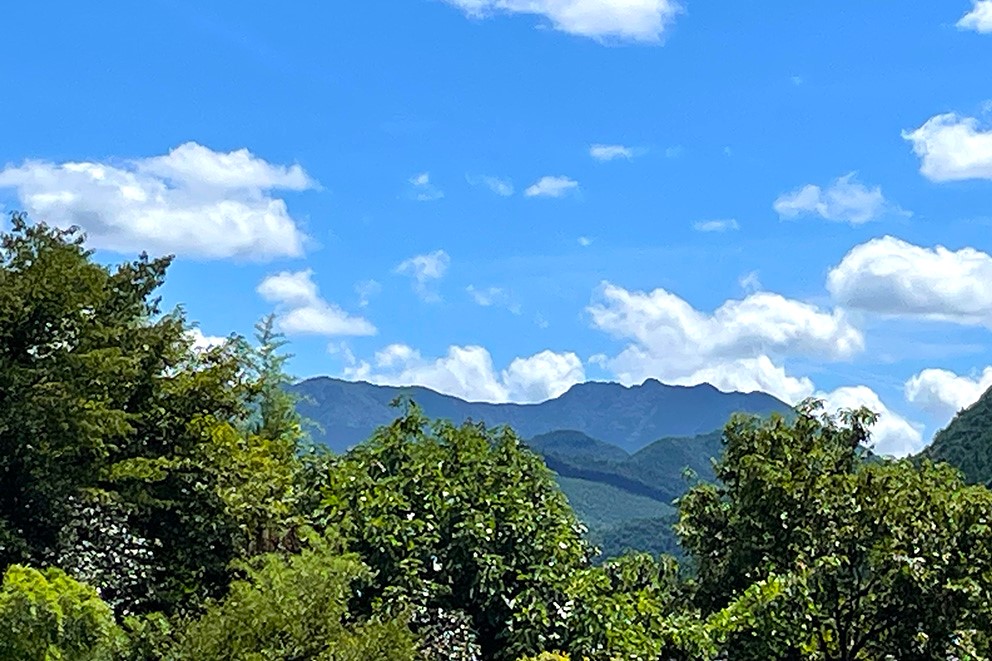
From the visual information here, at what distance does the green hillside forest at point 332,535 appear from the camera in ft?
31.0

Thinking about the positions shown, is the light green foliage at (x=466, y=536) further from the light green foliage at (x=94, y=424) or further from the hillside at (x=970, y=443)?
the hillside at (x=970, y=443)

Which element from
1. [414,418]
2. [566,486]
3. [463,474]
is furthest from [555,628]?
[566,486]

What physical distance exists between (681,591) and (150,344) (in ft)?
30.5

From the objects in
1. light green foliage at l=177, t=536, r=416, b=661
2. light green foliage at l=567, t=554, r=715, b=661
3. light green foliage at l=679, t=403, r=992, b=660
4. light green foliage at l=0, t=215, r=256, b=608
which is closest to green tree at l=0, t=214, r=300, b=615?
light green foliage at l=0, t=215, r=256, b=608

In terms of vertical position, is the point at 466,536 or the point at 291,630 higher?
the point at 466,536

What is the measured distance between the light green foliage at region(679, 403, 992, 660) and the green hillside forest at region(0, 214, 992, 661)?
0.10 feet

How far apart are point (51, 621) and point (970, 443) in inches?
1831

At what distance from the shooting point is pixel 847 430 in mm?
15836

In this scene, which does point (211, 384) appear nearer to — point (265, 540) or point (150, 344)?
point (150, 344)

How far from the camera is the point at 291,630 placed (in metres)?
8.78

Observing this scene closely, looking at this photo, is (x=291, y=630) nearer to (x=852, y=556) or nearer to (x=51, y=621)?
(x=51, y=621)

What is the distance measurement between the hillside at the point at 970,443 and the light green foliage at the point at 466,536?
31901 millimetres

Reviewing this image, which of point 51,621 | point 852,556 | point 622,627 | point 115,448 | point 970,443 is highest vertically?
point 970,443

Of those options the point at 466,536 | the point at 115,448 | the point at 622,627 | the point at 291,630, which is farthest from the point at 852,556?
the point at 115,448
